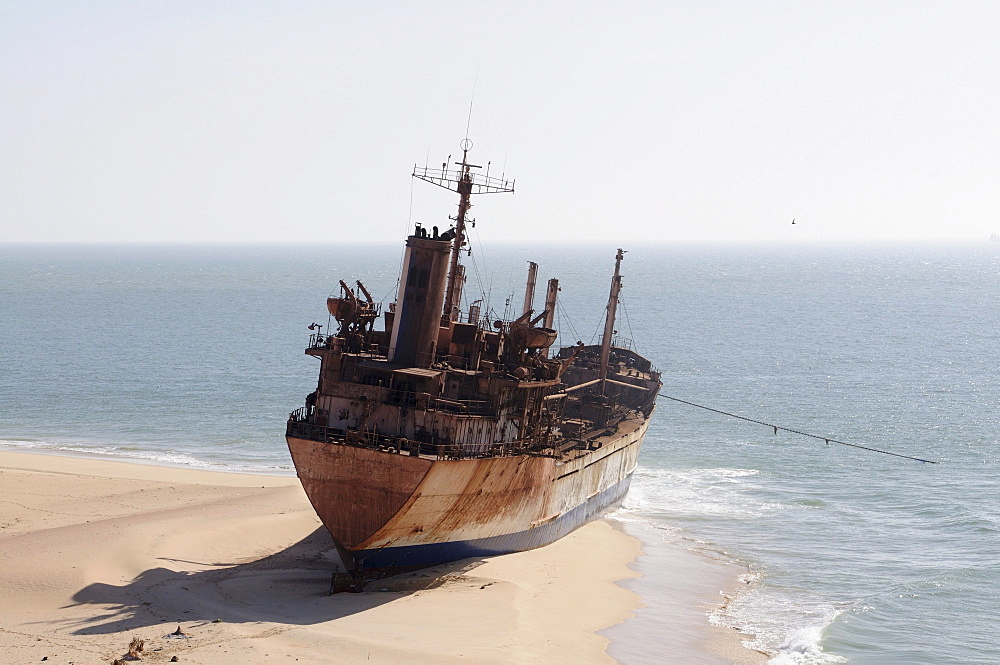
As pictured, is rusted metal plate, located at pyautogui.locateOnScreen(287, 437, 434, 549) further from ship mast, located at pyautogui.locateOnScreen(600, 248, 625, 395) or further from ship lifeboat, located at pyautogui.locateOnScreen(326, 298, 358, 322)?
ship mast, located at pyautogui.locateOnScreen(600, 248, 625, 395)

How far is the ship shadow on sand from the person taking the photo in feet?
79.3

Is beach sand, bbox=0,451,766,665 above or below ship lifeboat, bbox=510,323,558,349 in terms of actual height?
below

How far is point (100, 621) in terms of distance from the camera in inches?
935

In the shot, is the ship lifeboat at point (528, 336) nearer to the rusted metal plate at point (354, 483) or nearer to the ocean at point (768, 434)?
the rusted metal plate at point (354, 483)

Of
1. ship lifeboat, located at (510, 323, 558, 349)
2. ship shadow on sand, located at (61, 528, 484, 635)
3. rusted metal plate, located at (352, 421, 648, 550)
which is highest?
ship lifeboat, located at (510, 323, 558, 349)

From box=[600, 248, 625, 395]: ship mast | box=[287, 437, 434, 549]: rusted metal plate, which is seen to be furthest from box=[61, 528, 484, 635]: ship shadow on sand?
box=[600, 248, 625, 395]: ship mast

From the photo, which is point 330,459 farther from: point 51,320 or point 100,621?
Answer: point 51,320

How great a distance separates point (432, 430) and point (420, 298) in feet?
14.6

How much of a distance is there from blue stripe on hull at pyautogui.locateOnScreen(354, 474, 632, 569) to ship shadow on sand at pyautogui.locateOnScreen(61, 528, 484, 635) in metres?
0.36

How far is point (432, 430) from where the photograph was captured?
28984 millimetres

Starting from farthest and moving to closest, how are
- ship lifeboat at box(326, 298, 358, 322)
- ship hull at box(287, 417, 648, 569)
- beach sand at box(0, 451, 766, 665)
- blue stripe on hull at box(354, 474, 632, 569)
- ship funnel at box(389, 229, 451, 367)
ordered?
ship lifeboat at box(326, 298, 358, 322) < ship funnel at box(389, 229, 451, 367) < blue stripe on hull at box(354, 474, 632, 569) < ship hull at box(287, 417, 648, 569) < beach sand at box(0, 451, 766, 665)

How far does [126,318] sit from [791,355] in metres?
80.6

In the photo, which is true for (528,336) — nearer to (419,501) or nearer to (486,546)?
(486,546)

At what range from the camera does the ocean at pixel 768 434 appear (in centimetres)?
3172
